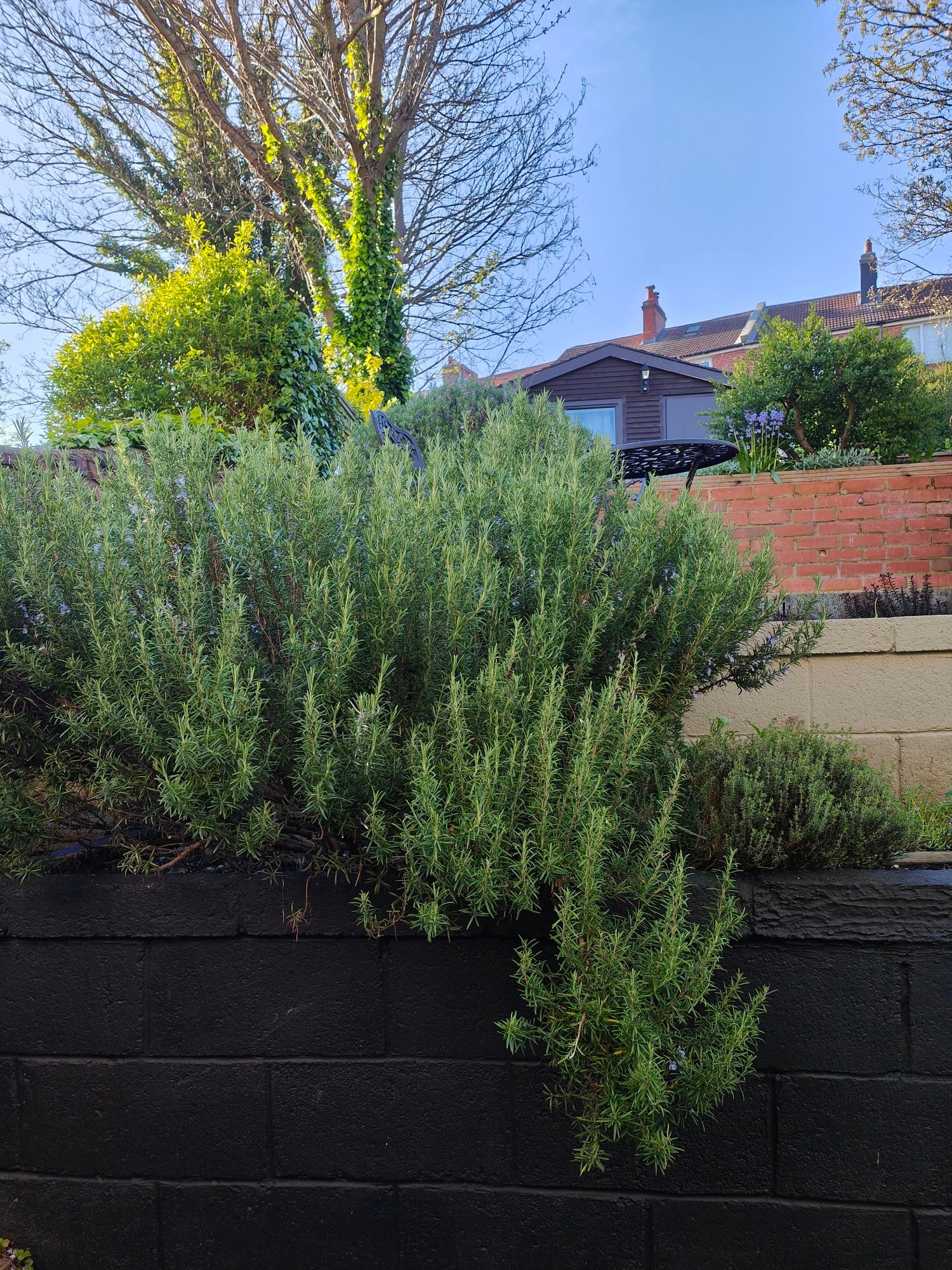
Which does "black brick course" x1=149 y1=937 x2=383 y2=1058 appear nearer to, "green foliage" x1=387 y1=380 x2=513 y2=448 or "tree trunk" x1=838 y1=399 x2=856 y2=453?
"green foliage" x1=387 y1=380 x2=513 y2=448

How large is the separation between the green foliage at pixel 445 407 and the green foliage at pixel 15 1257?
6535 mm

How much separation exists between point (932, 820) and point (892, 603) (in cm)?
199

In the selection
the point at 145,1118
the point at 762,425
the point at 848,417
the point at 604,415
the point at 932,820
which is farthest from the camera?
the point at 604,415

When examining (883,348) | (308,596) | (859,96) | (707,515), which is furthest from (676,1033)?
(859,96)

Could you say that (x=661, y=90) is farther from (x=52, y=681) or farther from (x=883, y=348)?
(x=52, y=681)

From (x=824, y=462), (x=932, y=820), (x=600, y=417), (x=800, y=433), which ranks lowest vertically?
(x=932, y=820)

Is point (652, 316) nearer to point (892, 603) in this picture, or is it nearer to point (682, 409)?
point (682, 409)

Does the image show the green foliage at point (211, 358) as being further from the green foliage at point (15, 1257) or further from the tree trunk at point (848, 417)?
the green foliage at point (15, 1257)

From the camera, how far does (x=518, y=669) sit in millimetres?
1898

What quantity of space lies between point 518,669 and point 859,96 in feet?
45.7

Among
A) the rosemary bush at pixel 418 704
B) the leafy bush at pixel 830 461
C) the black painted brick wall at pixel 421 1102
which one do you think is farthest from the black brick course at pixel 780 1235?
the leafy bush at pixel 830 461

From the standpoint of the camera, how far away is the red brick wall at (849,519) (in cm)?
625

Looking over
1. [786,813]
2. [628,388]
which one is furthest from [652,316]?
[786,813]

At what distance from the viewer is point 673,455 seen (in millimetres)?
4648
